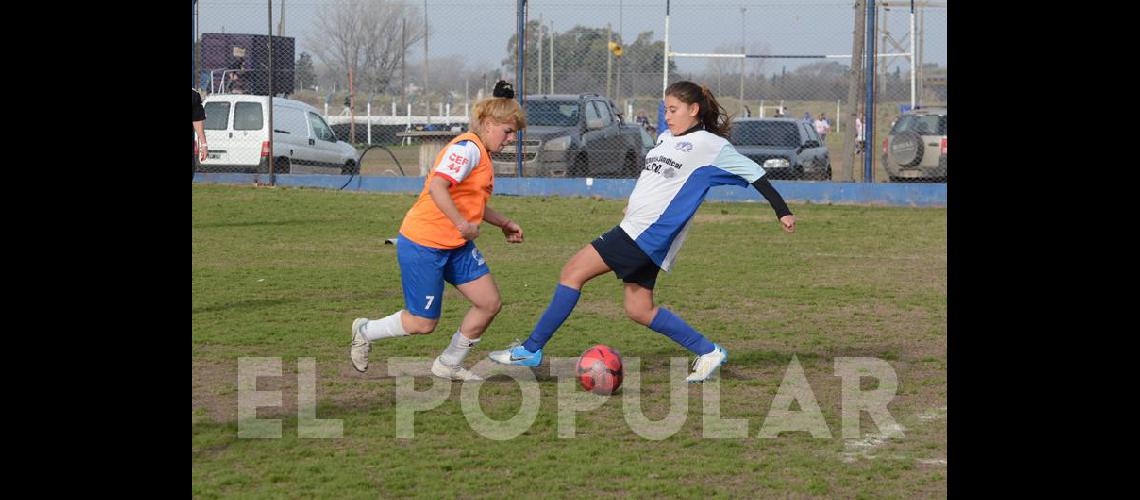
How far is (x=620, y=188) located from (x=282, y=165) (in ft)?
19.5

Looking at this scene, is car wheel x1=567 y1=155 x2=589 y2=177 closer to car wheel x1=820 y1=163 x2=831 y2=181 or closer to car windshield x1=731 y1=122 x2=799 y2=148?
car windshield x1=731 y1=122 x2=799 y2=148

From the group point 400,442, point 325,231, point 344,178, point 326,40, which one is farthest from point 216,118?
point 400,442

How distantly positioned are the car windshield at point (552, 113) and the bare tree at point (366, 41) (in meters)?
4.92

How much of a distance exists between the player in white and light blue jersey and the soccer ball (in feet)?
1.33

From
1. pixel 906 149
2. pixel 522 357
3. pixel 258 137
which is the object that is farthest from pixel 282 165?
pixel 522 357

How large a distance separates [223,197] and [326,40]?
10507mm

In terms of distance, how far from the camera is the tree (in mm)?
26438

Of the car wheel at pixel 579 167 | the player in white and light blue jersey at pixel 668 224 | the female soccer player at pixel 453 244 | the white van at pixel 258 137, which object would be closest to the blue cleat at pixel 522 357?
the player in white and light blue jersey at pixel 668 224

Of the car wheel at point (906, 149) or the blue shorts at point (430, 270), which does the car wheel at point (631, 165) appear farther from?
the blue shorts at point (430, 270)

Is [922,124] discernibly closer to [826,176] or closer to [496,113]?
[826,176]

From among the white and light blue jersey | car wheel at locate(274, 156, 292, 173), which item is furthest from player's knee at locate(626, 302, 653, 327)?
car wheel at locate(274, 156, 292, 173)

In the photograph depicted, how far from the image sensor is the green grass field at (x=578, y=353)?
208 inches

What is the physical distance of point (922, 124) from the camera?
73.2 ft
